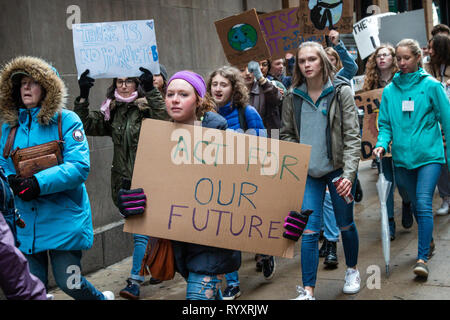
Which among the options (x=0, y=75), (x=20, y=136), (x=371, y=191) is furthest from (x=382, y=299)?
(x=371, y=191)

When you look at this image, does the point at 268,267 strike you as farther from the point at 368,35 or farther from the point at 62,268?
the point at 368,35

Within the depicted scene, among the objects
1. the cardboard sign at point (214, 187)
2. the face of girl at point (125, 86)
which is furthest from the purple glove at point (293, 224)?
the face of girl at point (125, 86)

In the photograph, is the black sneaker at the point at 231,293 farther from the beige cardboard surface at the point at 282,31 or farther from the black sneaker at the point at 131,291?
the beige cardboard surface at the point at 282,31

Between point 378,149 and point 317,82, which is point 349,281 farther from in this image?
point 317,82

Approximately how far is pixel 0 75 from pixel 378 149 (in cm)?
304

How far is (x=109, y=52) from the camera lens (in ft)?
15.9

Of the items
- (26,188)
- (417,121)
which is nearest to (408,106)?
(417,121)

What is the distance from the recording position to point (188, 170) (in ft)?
11.9

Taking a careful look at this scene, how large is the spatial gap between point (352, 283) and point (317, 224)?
751mm

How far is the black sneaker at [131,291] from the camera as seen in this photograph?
5277 mm

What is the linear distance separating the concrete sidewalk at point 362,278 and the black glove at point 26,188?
1972 mm

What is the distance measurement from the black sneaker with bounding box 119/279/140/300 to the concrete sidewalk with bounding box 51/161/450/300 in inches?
5.3

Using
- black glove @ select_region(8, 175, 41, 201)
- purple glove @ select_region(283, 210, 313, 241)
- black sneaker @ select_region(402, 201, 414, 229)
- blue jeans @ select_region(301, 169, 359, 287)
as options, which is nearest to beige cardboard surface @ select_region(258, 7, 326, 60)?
black sneaker @ select_region(402, 201, 414, 229)

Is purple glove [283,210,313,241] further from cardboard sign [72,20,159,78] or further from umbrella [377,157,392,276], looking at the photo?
cardboard sign [72,20,159,78]
